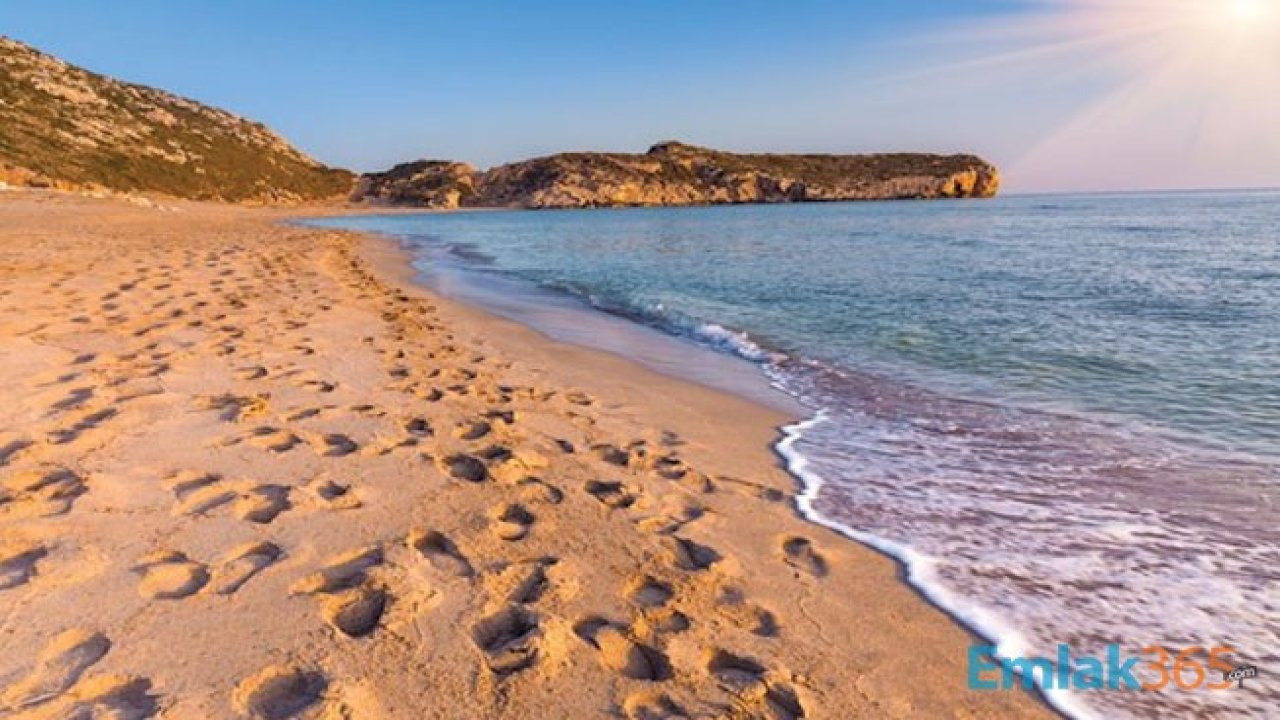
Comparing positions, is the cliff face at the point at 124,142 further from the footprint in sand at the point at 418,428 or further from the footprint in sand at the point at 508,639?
the footprint in sand at the point at 508,639

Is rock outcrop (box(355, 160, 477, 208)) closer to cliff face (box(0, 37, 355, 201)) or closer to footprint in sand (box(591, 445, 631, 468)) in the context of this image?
cliff face (box(0, 37, 355, 201))

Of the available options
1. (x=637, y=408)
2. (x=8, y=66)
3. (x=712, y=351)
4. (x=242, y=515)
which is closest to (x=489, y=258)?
(x=712, y=351)

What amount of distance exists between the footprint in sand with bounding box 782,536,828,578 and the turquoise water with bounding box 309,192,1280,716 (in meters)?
0.49

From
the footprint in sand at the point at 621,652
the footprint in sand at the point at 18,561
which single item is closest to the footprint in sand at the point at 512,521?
the footprint in sand at the point at 621,652

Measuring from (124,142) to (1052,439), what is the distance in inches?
4002

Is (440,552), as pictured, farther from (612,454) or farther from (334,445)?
(612,454)

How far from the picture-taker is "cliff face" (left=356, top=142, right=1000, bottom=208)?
145500 mm

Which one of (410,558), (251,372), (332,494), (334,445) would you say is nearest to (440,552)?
(410,558)

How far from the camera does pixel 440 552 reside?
3613 mm

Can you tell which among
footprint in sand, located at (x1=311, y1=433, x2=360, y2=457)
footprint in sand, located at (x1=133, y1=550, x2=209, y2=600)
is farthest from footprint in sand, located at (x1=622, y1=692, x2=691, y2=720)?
footprint in sand, located at (x1=311, y1=433, x2=360, y2=457)

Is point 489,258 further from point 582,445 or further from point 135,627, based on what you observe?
point 135,627

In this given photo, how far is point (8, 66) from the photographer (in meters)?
81.5

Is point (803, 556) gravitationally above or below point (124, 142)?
below

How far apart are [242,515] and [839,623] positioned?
3.23m
